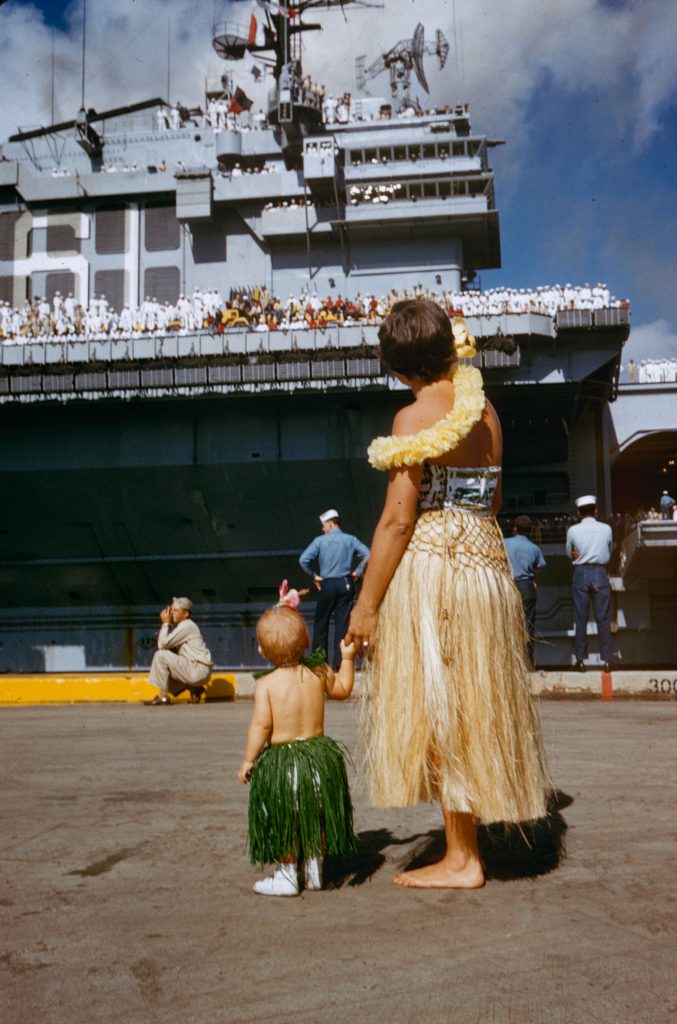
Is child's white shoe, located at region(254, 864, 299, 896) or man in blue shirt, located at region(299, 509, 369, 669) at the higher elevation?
man in blue shirt, located at region(299, 509, 369, 669)

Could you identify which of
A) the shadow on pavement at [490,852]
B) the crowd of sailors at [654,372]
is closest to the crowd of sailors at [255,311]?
the crowd of sailors at [654,372]

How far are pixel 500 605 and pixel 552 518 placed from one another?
25.3 meters

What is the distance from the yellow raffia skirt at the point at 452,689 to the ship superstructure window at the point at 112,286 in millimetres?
33091

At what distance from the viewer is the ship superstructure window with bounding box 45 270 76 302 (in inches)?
1388

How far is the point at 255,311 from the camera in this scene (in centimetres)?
3056

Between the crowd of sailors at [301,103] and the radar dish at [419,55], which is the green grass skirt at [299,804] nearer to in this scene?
the crowd of sailors at [301,103]

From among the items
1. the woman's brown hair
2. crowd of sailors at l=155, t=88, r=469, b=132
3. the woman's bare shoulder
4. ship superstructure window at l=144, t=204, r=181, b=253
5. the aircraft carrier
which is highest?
crowd of sailors at l=155, t=88, r=469, b=132

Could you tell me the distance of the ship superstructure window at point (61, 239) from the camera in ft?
116

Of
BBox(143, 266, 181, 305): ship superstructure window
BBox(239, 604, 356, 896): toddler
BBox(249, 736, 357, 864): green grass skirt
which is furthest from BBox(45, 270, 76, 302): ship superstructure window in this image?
BBox(249, 736, 357, 864): green grass skirt

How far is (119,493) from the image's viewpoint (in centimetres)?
2877

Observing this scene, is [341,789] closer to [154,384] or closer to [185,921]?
[185,921]

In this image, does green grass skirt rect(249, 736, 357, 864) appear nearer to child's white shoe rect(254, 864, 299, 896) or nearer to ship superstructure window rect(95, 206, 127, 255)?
child's white shoe rect(254, 864, 299, 896)

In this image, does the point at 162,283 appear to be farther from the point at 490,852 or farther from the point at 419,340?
the point at 490,852

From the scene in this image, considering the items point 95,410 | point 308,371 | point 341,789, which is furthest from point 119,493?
point 341,789
